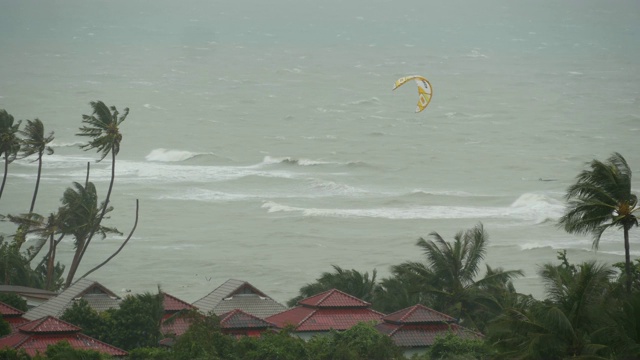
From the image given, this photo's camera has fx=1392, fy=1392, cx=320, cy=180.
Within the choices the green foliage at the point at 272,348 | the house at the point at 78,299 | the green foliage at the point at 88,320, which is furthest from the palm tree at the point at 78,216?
the green foliage at the point at 272,348

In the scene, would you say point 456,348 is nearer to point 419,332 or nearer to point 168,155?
point 419,332

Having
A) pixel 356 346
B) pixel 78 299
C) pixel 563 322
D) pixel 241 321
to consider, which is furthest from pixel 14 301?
pixel 563 322

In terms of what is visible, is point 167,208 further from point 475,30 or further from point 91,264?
point 475,30

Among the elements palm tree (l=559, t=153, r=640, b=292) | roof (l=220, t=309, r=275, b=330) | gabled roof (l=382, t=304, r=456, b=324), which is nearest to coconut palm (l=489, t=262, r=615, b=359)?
palm tree (l=559, t=153, r=640, b=292)

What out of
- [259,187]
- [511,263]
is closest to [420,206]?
[259,187]

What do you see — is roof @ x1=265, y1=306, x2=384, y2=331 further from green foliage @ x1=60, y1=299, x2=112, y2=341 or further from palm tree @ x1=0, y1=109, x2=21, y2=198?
palm tree @ x1=0, y1=109, x2=21, y2=198

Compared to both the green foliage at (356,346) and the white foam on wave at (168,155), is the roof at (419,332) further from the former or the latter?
the white foam on wave at (168,155)
